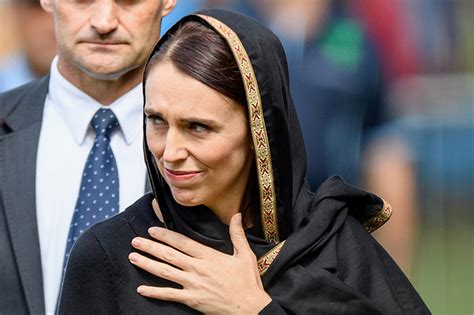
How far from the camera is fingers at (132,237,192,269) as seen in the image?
3.10m

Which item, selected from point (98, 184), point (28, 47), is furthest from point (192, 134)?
point (28, 47)

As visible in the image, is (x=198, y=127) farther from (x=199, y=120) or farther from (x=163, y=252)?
(x=163, y=252)

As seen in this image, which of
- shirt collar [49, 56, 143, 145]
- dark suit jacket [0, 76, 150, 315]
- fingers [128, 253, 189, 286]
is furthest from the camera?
shirt collar [49, 56, 143, 145]

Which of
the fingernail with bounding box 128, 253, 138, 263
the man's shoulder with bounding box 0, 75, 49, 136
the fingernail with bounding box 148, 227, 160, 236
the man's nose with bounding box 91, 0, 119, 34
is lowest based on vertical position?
the fingernail with bounding box 128, 253, 138, 263

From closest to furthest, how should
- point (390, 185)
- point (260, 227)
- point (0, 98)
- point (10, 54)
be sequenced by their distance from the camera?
point (260, 227) → point (0, 98) → point (390, 185) → point (10, 54)

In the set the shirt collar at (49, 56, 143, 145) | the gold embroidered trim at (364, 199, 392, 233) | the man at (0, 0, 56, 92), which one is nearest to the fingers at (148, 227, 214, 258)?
the gold embroidered trim at (364, 199, 392, 233)

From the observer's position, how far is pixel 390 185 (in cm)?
514

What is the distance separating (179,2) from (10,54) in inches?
29.9

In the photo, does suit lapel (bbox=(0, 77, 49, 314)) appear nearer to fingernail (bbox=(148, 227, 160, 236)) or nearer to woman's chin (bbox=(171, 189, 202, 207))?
fingernail (bbox=(148, 227, 160, 236))

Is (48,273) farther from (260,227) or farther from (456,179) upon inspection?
(456,179)

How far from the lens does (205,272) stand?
309cm

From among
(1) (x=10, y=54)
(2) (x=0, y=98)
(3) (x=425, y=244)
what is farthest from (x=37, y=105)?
(3) (x=425, y=244)

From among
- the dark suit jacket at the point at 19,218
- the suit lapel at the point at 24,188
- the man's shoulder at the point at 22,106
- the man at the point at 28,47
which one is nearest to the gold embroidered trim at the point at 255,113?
the dark suit jacket at the point at 19,218

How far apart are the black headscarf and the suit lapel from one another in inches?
30.3
